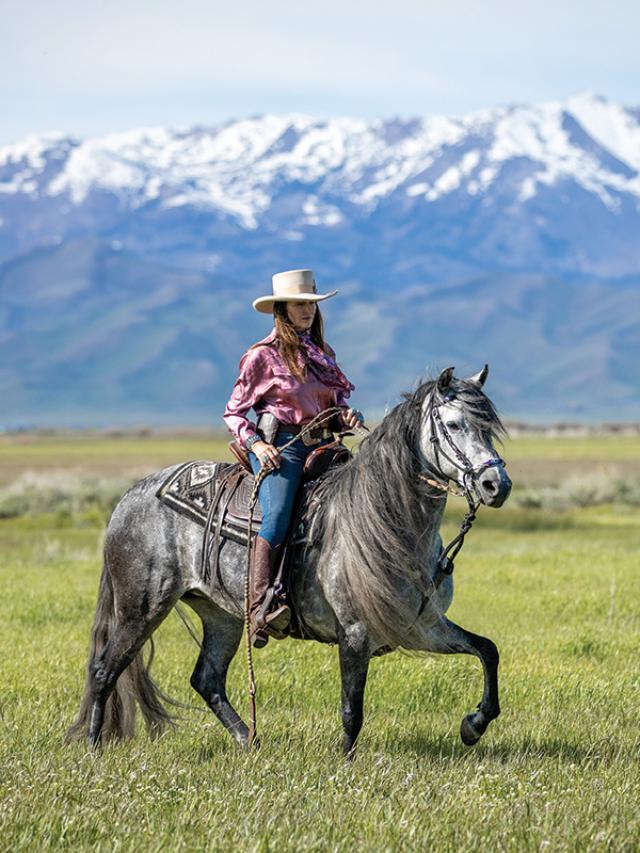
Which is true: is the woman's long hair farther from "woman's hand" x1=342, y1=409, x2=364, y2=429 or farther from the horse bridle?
the horse bridle

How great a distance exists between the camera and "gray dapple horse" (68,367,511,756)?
6.63 m

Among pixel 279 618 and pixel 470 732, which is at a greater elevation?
pixel 279 618

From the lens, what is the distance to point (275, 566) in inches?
283

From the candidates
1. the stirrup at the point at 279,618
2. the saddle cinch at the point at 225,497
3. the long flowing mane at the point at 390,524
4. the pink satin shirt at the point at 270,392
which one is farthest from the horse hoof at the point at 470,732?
the pink satin shirt at the point at 270,392

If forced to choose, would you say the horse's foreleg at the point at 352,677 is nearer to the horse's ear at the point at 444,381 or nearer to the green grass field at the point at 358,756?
the green grass field at the point at 358,756

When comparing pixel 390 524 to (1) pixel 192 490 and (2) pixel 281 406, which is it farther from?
(1) pixel 192 490

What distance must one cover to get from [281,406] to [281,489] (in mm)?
561

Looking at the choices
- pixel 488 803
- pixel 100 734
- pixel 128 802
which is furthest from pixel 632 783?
pixel 100 734

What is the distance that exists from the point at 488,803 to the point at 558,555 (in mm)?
15337

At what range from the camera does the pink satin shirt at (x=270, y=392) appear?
7.42 m

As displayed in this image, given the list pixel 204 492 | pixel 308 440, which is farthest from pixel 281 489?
pixel 204 492

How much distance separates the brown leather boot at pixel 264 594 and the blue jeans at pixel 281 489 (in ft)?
0.21

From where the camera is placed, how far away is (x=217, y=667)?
26.6 ft

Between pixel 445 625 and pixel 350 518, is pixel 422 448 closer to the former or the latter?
pixel 350 518
